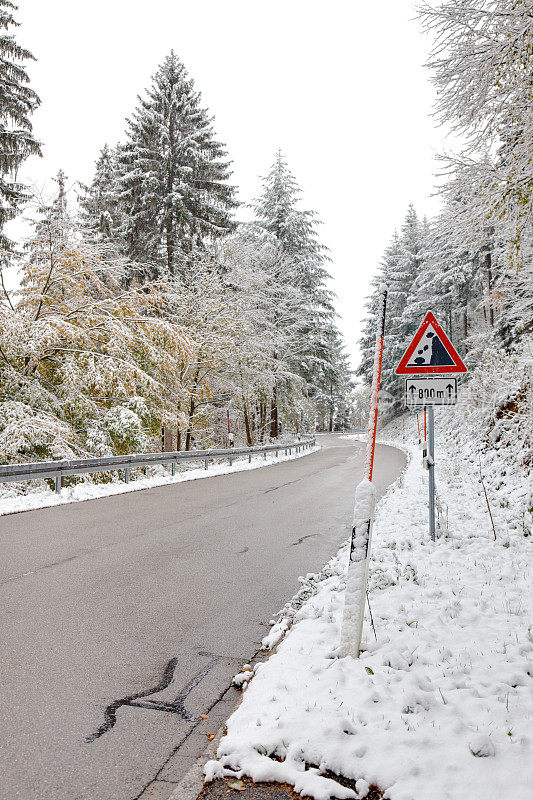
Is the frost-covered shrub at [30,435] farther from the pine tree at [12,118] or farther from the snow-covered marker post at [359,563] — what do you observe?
the snow-covered marker post at [359,563]

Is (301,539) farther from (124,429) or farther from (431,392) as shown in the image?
(124,429)

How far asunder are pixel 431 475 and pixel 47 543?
5595 mm

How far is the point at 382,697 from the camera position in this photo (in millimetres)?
3127

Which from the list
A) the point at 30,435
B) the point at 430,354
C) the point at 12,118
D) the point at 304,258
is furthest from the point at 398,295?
the point at 430,354

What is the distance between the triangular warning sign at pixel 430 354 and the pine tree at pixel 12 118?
55.5 feet

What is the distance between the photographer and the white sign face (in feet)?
23.1

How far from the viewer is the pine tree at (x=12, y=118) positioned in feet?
60.6

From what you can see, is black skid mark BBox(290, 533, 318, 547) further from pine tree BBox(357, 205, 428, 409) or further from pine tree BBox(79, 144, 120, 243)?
pine tree BBox(357, 205, 428, 409)

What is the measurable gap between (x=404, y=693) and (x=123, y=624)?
2.60m

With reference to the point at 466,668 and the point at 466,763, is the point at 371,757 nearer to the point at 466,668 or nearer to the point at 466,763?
the point at 466,763

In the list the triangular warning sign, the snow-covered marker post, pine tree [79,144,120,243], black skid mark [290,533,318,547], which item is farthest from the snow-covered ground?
pine tree [79,144,120,243]

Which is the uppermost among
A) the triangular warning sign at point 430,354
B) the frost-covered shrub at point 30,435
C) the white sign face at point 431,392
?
the triangular warning sign at point 430,354

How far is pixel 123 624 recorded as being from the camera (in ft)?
15.2

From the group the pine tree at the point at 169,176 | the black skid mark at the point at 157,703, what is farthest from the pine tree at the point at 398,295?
the black skid mark at the point at 157,703
